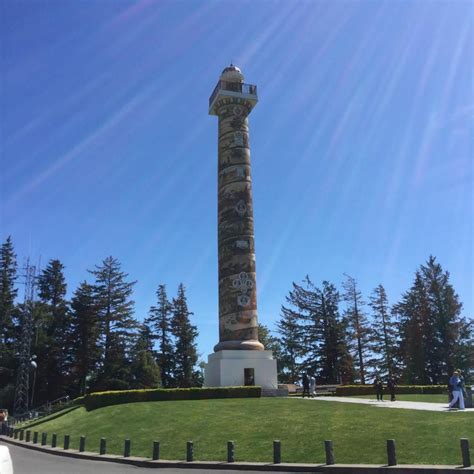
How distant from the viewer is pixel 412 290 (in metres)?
59.4

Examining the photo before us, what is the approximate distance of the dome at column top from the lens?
1596 inches

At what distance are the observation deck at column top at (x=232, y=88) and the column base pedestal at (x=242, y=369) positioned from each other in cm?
1992

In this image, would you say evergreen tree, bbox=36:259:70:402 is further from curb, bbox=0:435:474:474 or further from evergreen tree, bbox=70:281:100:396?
curb, bbox=0:435:474:474

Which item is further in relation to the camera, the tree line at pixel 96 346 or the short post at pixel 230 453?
the tree line at pixel 96 346

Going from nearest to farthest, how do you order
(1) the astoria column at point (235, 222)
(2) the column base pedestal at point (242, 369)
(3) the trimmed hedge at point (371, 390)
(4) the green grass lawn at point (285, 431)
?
(4) the green grass lawn at point (285, 431)
(2) the column base pedestal at point (242, 369)
(3) the trimmed hedge at point (371, 390)
(1) the astoria column at point (235, 222)

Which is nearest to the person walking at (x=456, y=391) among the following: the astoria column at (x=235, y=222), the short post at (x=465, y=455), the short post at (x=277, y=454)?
the short post at (x=465, y=455)

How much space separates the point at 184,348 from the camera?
63.0 metres

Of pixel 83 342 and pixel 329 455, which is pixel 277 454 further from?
pixel 83 342

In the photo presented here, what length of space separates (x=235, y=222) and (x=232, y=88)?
11.9m

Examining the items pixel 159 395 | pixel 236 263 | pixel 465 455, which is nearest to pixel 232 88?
pixel 236 263

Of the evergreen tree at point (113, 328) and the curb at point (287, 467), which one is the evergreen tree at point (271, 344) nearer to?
the evergreen tree at point (113, 328)

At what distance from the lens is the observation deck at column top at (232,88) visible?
129 feet

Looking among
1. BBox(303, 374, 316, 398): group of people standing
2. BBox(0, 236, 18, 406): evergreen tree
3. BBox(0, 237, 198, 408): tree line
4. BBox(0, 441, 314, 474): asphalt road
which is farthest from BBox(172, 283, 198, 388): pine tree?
BBox(0, 441, 314, 474): asphalt road

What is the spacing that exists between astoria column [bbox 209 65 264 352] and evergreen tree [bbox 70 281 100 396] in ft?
88.3
